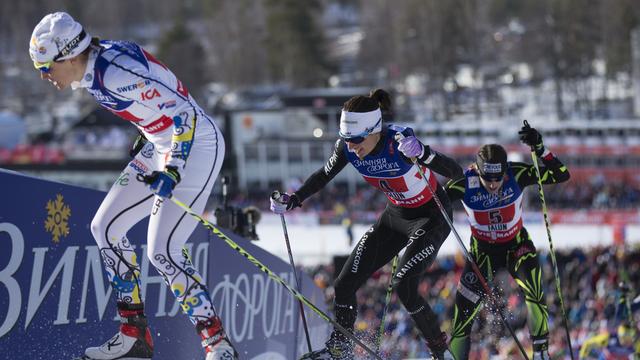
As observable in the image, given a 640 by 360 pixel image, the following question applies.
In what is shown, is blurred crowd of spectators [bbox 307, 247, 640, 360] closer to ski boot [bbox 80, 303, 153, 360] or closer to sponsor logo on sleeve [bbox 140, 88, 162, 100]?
ski boot [bbox 80, 303, 153, 360]

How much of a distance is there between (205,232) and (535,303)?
2709mm

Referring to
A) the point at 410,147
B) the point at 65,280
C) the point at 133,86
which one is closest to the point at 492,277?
the point at 410,147

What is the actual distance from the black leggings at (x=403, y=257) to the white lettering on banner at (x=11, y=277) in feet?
7.96

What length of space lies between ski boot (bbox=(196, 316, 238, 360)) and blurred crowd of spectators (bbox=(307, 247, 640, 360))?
619 cm

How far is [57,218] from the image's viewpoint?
6.53 m

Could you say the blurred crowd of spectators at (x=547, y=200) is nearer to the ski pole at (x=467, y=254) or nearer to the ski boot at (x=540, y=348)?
the ski pole at (x=467, y=254)

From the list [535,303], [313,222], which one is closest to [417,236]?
[535,303]

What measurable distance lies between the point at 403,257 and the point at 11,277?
2.84 m

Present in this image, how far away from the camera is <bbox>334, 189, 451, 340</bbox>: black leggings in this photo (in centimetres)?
746

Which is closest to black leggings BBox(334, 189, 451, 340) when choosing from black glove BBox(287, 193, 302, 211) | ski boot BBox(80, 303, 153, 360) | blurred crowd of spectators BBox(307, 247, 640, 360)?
black glove BBox(287, 193, 302, 211)

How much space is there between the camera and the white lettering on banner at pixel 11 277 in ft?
20.0

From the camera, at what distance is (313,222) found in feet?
126

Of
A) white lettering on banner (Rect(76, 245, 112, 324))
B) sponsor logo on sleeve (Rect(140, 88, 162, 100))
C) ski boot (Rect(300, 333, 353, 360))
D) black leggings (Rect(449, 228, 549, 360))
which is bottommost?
ski boot (Rect(300, 333, 353, 360))

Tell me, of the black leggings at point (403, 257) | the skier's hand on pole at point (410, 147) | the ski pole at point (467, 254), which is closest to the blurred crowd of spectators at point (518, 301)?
the ski pole at point (467, 254)
